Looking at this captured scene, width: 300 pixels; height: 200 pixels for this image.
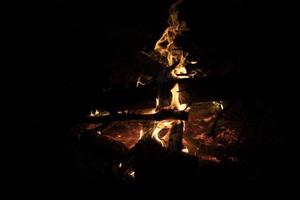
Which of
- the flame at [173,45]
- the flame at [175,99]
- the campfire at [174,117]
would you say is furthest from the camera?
the flame at [173,45]

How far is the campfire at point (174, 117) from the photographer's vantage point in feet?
10.8

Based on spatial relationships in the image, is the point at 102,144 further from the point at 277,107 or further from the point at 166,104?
the point at 277,107

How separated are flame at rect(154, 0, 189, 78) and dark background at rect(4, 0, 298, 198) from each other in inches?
6.3

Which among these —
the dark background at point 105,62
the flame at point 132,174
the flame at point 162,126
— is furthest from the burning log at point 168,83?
the flame at point 132,174

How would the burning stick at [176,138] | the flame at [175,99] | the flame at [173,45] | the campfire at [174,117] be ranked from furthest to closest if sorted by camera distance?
the flame at [173,45]
the flame at [175,99]
the campfire at [174,117]
the burning stick at [176,138]

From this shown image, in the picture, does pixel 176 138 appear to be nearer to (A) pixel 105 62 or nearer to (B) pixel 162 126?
(B) pixel 162 126

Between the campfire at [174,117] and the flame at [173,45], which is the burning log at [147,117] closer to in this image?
the campfire at [174,117]

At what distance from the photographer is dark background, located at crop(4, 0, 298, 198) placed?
11.1 ft

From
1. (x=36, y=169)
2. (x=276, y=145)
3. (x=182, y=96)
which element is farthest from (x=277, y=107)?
(x=36, y=169)

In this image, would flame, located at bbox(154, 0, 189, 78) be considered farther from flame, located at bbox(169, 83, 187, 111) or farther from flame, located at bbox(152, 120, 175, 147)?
flame, located at bbox(152, 120, 175, 147)

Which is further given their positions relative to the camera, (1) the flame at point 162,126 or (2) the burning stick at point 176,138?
(1) the flame at point 162,126

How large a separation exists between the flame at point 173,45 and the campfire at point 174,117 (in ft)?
0.04

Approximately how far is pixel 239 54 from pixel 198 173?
2095mm

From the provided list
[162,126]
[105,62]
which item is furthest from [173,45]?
[162,126]
